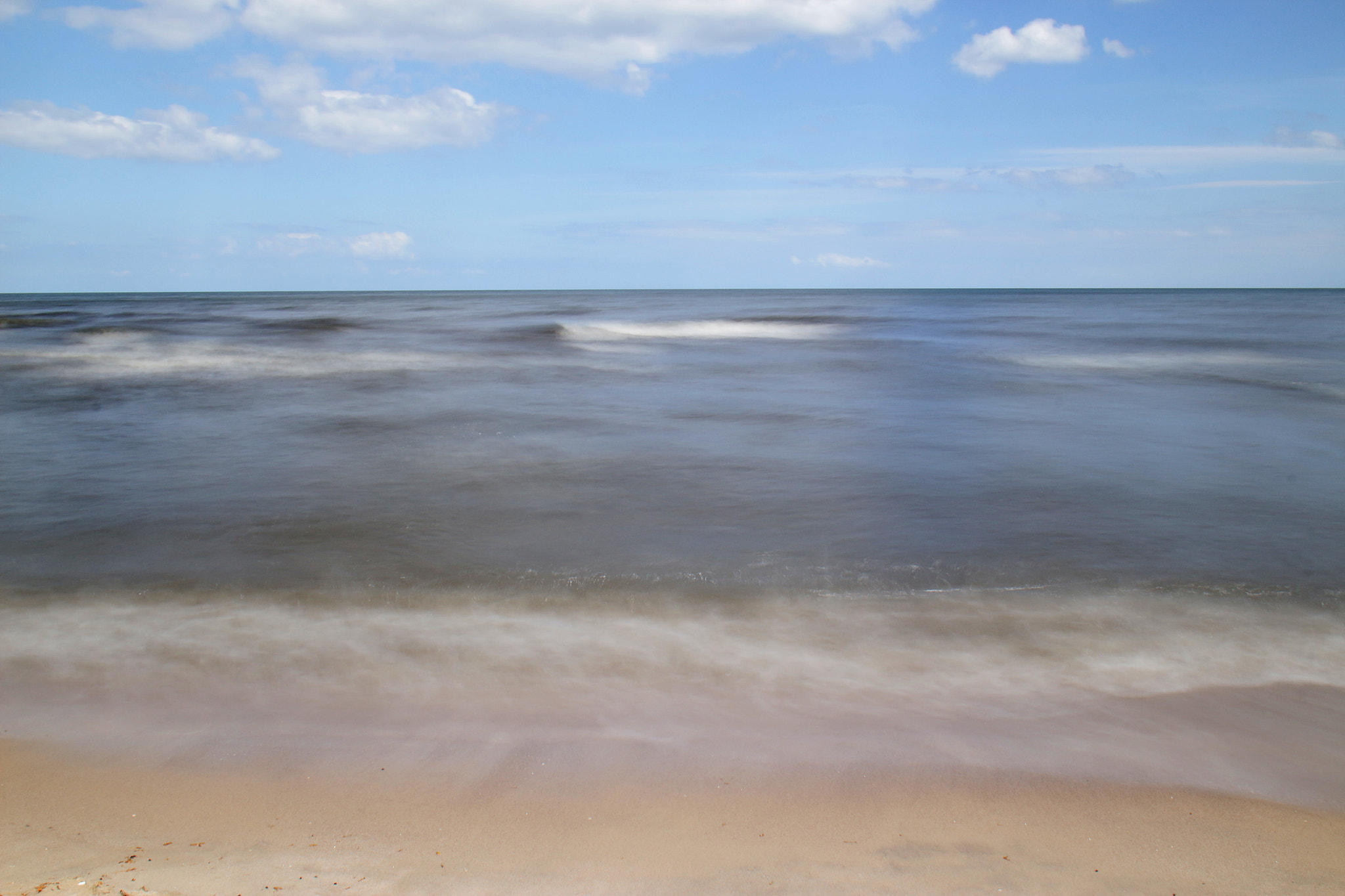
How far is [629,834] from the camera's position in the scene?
296cm

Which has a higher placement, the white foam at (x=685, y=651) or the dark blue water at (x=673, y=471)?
the dark blue water at (x=673, y=471)

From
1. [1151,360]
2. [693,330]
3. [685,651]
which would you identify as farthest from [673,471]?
[693,330]

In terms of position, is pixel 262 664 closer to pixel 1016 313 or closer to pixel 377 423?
pixel 377 423

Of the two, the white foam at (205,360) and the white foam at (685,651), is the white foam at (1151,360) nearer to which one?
the white foam at (205,360)

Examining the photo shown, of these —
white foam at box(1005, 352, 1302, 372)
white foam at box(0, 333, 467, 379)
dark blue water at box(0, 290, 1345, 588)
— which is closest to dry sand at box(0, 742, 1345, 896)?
dark blue water at box(0, 290, 1345, 588)

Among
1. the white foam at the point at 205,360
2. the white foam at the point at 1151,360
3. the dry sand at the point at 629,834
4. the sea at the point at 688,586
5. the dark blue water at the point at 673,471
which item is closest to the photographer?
the dry sand at the point at 629,834

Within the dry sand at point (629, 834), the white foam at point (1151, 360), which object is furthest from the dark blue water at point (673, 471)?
the dry sand at point (629, 834)

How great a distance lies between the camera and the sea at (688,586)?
368cm

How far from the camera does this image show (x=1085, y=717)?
3824mm

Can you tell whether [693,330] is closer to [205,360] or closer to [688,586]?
[205,360]

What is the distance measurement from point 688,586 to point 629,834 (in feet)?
8.34

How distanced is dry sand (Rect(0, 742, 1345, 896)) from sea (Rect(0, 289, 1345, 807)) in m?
0.18

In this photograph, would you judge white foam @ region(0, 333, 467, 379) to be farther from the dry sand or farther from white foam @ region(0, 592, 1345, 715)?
the dry sand

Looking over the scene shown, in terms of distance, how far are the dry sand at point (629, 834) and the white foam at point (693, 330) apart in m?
26.9
